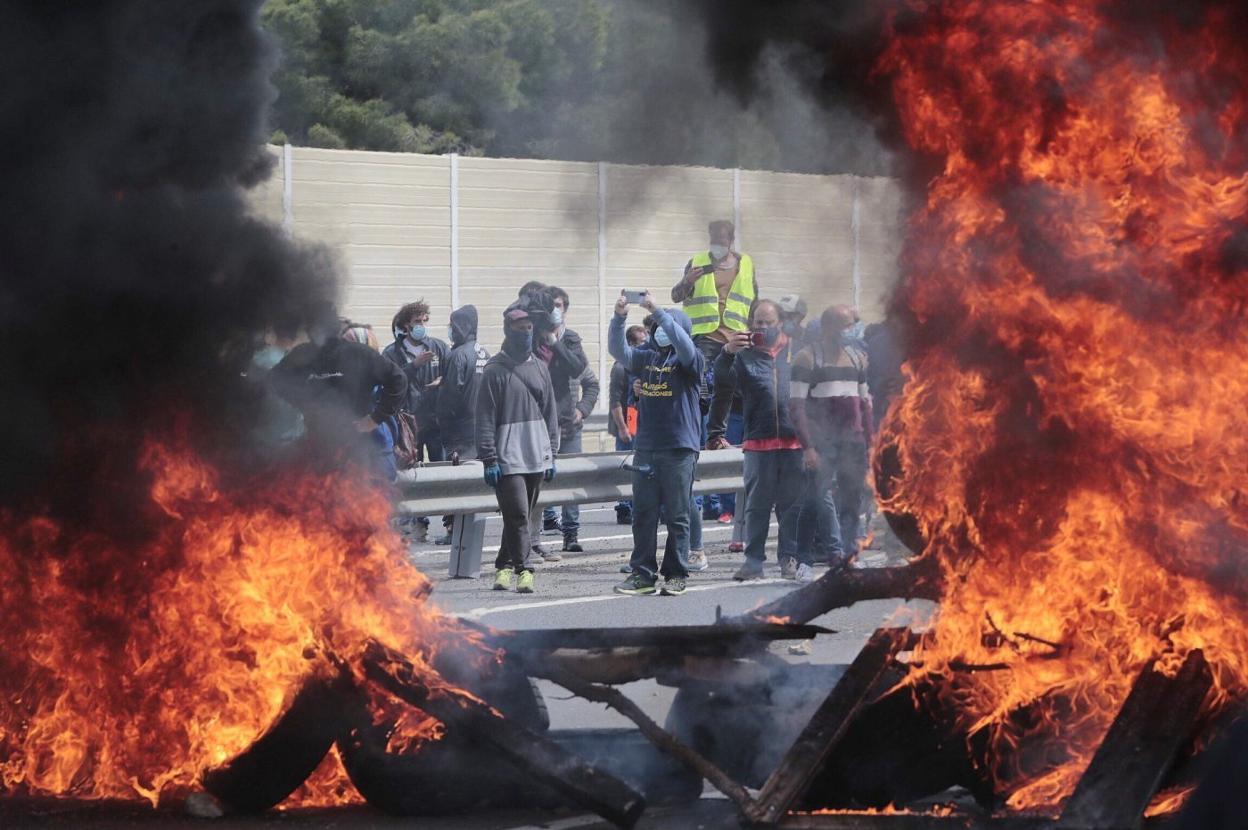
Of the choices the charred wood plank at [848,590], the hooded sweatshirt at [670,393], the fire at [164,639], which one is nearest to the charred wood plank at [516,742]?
the fire at [164,639]

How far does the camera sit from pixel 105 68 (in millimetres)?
6531

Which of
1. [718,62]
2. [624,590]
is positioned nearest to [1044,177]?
[718,62]

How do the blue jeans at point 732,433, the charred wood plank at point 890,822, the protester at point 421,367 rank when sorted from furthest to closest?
the blue jeans at point 732,433 → the protester at point 421,367 → the charred wood plank at point 890,822

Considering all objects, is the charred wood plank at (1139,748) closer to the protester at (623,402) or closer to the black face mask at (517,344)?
the black face mask at (517,344)

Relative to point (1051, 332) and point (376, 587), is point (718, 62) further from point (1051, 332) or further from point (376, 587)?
point (376, 587)

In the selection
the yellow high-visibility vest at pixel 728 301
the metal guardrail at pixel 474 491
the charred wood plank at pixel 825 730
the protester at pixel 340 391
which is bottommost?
the metal guardrail at pixel 474 491

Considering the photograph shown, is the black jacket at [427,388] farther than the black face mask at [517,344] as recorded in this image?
Yes

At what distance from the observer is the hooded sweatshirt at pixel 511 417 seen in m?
11.7

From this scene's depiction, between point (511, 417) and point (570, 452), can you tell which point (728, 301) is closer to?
point (570, 452)

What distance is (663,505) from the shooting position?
1188cm

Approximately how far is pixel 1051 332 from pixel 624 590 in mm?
5997

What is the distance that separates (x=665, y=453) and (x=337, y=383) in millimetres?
2522

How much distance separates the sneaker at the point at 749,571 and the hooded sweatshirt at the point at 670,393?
1116 mm

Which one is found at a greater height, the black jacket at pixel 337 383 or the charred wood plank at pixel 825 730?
the black jacket at pixel 337 383
